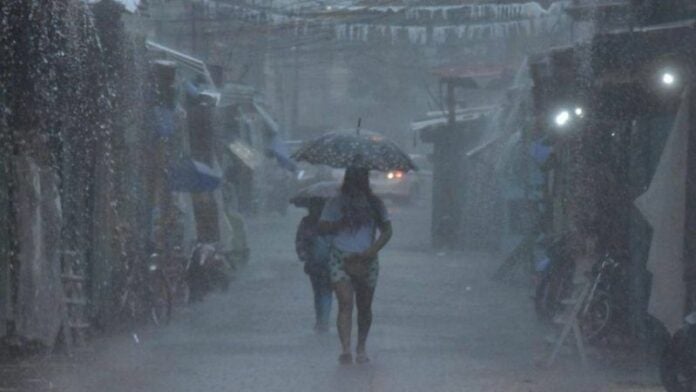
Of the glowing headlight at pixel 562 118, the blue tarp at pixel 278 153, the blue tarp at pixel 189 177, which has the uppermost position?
the glowing headlight at pixel 562 118

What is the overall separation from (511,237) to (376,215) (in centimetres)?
1415

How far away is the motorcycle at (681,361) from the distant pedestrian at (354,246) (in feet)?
9.66

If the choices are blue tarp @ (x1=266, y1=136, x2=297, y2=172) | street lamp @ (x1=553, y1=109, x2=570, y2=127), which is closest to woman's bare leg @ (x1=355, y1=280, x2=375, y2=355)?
street lamp @ (x1=553, y1=109, x2=570, y2=127)

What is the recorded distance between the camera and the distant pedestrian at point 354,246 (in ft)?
38.9

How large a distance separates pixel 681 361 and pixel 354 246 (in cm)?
327

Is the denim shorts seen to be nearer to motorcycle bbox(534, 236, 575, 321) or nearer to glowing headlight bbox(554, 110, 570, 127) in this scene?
motorcycle bbox(534, 236, 575, 321)

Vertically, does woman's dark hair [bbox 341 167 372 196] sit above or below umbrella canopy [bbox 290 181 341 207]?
above

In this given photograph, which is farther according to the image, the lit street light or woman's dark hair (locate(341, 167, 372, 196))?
woman's dark hair (locate(341, 167, 372, 196))

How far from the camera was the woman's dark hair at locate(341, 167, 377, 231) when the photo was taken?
39.1 feet

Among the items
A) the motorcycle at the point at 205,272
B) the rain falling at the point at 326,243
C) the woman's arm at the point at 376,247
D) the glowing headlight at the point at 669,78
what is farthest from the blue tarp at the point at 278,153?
the glowing headlight at the point at 669,78

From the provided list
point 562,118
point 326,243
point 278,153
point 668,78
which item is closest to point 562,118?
point 562,118

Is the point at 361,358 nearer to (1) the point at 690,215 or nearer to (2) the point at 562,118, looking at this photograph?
(1) the point at 690,215

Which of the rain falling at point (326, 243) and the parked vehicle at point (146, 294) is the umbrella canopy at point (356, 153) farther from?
the parked vehicle at point (146, 294)

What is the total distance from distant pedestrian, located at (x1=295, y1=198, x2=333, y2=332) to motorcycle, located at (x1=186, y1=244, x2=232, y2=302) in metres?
4.27
